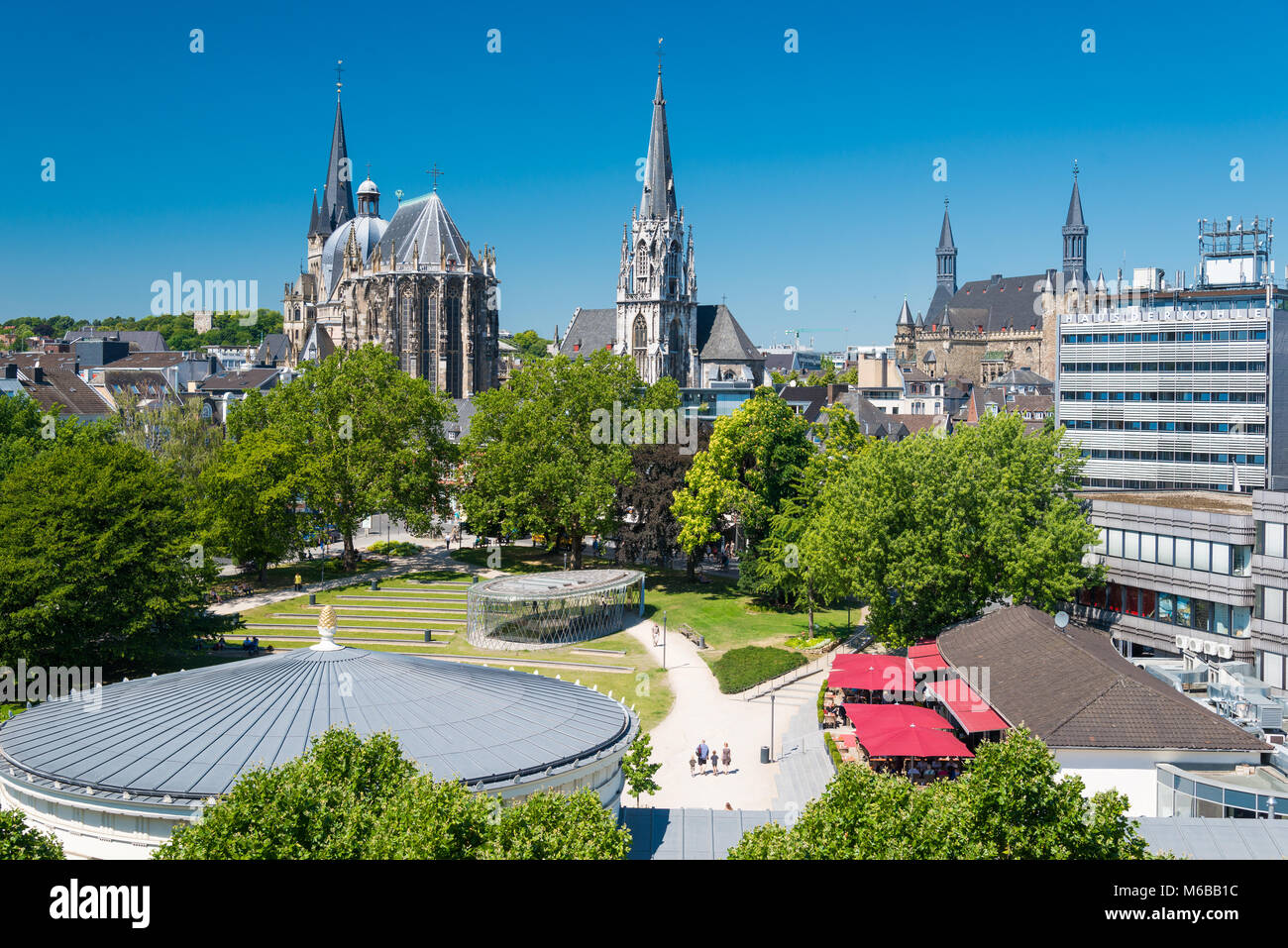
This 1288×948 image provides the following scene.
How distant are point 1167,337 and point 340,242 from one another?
120m

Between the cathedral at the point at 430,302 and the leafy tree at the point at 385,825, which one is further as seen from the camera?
the cathedral at the point at 430,302

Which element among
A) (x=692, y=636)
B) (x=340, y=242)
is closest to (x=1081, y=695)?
(x=692, y=636)

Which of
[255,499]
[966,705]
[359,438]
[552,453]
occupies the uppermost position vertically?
[359,438]

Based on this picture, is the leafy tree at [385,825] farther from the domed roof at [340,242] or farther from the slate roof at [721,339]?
the domed roof at [340,242]

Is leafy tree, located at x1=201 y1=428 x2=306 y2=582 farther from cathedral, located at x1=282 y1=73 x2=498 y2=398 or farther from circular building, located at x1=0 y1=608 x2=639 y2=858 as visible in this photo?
cathedral, located at x1=282 y1=73 x2=498 y2=398

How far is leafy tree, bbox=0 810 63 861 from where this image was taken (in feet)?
60.2

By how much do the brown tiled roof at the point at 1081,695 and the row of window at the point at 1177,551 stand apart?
23.0ft

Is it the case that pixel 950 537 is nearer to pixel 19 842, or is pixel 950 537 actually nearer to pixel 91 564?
pixel 91 564

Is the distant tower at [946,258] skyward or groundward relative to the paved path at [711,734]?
skyward

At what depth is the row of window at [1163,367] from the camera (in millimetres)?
60125

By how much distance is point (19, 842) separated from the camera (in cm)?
1889

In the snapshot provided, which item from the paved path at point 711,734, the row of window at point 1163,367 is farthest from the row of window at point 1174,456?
the paved path at point 711,734

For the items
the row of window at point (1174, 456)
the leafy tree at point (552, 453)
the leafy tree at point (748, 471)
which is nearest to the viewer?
the leafy tree at point (748, 471)

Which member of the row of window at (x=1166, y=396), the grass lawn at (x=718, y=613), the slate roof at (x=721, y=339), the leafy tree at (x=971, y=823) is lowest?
the grass lawn at (x=718, y=613)
